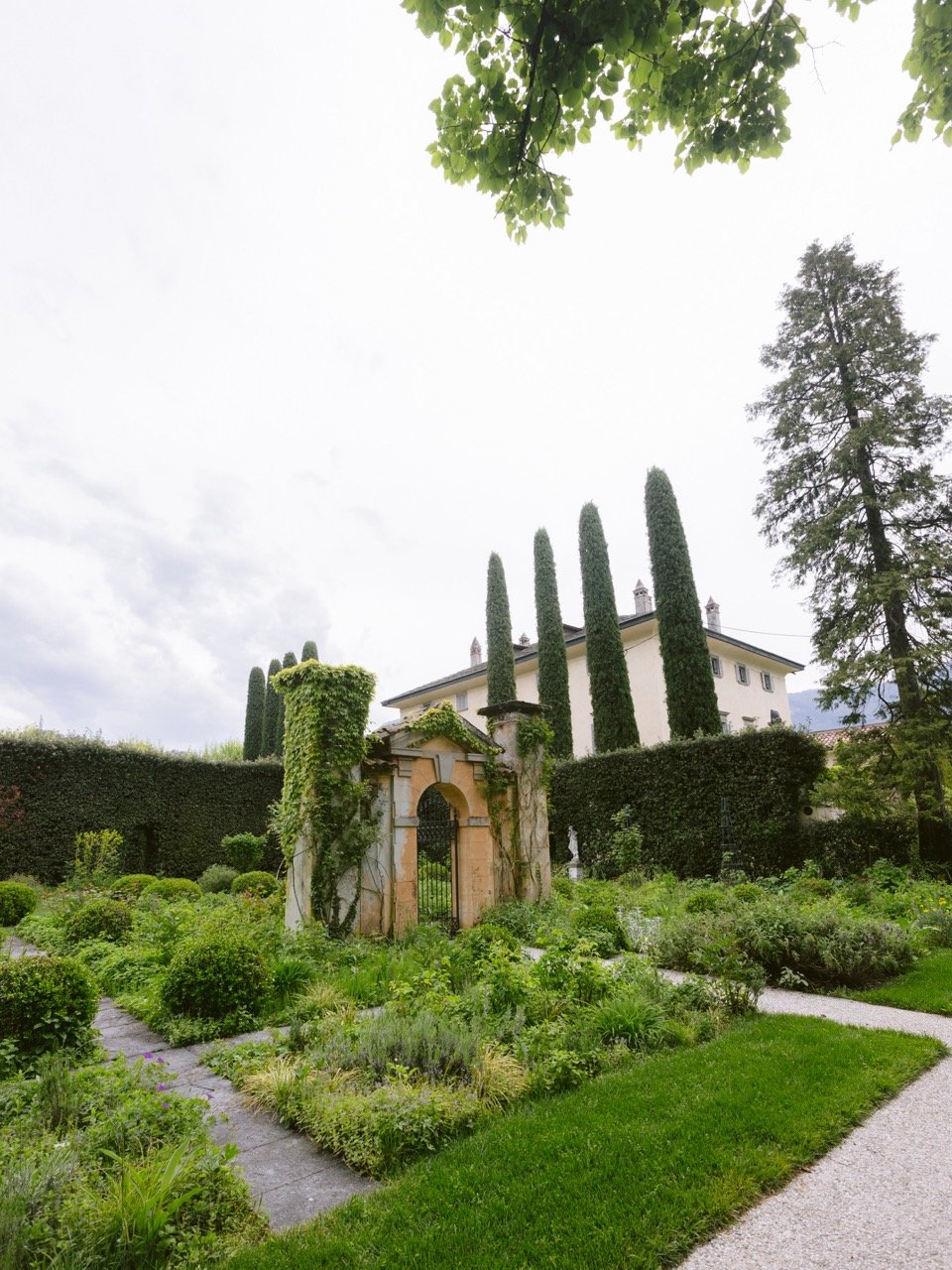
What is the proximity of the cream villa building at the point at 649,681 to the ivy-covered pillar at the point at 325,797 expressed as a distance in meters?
14.8

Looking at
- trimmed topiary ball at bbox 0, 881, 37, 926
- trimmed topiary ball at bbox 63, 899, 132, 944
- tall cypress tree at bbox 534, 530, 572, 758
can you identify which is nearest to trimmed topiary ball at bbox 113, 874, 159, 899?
trimmed topiary ball at bbox 0, 881, 37, 926

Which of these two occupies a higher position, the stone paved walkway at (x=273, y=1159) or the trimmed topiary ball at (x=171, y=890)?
the trimmed topiary ball at (x=171, y=890)

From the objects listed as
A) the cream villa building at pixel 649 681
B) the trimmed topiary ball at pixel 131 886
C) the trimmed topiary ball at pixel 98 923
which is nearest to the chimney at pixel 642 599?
the cream villa building at pixel 649 681

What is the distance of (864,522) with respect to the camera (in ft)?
51.2

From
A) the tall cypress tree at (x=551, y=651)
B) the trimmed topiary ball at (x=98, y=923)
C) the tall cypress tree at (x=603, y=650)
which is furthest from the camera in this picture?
the tall cypress tree at (x=551, y=651)

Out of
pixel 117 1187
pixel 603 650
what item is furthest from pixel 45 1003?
pixel 603 650

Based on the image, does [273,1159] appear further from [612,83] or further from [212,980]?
[612,83]

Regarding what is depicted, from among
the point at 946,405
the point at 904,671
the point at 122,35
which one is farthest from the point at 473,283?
the point at 946,405

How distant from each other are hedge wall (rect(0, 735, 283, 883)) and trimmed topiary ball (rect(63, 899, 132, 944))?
7.23m

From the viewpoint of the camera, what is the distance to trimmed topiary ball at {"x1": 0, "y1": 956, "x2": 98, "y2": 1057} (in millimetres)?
5171

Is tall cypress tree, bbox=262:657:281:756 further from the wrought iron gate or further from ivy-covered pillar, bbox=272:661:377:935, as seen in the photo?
ivy-covered pillar, bbox=272:661:377:935

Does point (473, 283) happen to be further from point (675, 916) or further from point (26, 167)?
point (675, 916)

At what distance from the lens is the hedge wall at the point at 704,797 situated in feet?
47.9

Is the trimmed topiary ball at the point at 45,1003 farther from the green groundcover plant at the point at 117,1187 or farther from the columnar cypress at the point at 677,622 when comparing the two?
the columnar cypress at the point at 677,622
